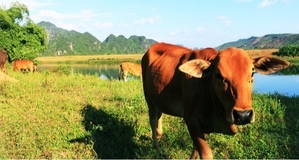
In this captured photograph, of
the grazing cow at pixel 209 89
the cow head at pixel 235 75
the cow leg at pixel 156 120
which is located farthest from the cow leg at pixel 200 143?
the cow leg at pixel 156 120

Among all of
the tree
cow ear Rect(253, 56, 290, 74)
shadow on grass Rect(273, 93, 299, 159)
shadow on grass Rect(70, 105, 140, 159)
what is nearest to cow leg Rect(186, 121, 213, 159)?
cow ear Rect(253, 56, 290, 74)

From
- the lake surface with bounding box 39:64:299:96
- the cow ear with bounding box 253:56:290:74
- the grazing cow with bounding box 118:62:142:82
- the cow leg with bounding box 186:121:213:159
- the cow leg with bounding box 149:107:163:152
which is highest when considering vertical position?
the cow ear with bounding box 253:56:290:74

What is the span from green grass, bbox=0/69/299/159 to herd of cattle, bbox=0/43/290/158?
1165 millimetres

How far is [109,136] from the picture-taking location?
A: 6.73 metres

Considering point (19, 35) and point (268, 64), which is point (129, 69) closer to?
A: point (19, 35)

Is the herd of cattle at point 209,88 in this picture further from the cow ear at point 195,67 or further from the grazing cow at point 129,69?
the grazing cow at point 129,69

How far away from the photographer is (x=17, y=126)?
7.29 meters

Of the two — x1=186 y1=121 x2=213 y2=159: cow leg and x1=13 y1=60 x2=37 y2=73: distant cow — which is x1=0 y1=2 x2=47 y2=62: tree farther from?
x1=186 y1=121 x2=213 y2=159: cow leg

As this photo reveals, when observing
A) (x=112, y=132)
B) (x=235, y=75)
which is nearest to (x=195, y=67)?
(x=235, y=75)

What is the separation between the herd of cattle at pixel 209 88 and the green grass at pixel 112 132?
1.16 metres

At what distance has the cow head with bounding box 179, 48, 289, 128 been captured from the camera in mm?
3264

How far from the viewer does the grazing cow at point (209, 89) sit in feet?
11.1

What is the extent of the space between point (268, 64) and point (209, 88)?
2.43 feet

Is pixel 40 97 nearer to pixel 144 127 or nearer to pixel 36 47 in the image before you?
pixel 144 127
